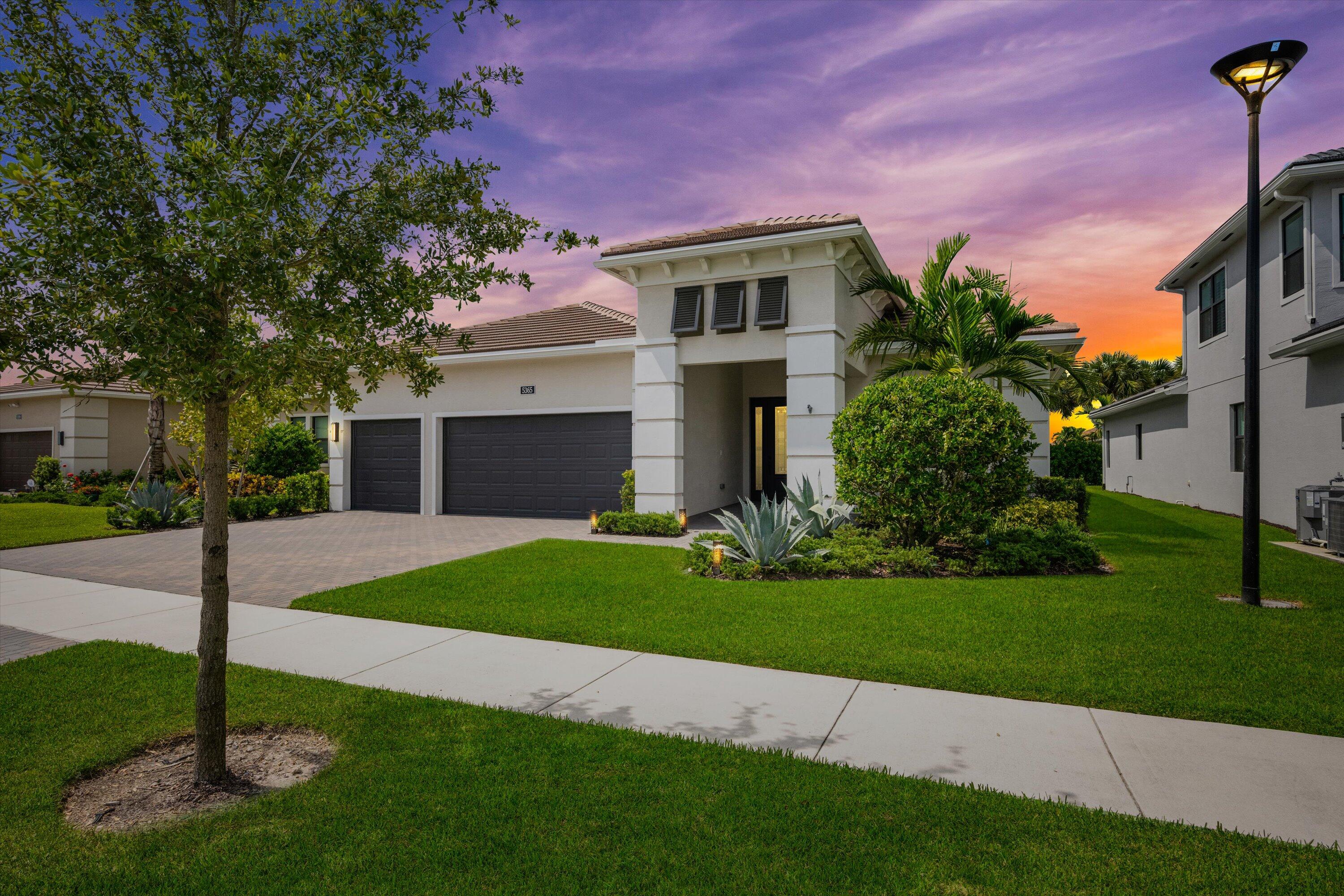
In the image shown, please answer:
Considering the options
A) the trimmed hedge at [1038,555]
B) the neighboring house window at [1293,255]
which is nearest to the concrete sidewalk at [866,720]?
the trimmed hedge at [1038,555]

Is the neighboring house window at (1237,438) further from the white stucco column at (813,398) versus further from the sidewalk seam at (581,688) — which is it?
the sidewalk seam at (581,688)

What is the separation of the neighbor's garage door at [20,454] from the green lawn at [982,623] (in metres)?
24.7

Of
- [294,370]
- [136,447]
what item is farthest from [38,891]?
[136,447]

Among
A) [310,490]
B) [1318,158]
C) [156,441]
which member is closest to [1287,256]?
[1318,158]

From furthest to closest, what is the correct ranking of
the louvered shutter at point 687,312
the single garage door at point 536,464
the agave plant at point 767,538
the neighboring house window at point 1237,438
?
the single garage door at point 536,464 → the neighboring house window at point 1237,438 → the louvered shutter at point 687,312 → the agave plant at point 767,538

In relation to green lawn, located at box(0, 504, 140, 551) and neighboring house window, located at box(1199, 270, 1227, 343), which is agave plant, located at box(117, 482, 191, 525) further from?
neighboring house window, located at box(1199, 270, 1227, 343)

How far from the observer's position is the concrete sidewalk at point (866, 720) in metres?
3.34

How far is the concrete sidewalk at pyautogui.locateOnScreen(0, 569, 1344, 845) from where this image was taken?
3340 millimetres

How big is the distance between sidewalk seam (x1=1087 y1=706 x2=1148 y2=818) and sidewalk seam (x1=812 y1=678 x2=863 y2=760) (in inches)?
55.3

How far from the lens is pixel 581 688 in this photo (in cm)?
486

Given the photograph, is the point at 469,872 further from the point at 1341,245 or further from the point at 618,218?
the point at 1341,245

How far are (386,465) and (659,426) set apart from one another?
8.45 metres

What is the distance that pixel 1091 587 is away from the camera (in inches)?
301

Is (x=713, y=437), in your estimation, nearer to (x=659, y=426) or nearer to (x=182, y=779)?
(x=659, y=426)
